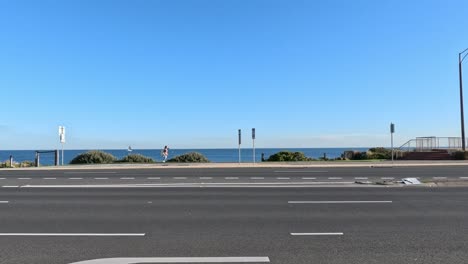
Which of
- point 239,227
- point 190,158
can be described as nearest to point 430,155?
point 190,158

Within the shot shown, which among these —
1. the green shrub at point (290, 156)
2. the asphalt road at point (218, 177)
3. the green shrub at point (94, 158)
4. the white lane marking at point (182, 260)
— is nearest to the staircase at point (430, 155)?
the green shrub at point (290, 156)

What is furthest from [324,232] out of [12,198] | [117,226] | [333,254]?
[12,198]

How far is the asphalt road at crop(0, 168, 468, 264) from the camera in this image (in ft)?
22.0

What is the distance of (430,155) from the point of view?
3931 cm

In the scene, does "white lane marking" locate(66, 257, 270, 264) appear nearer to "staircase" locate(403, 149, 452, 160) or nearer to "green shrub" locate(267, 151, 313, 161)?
"green shrub" locate(267, 151, 313, 161)

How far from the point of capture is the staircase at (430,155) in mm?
38219

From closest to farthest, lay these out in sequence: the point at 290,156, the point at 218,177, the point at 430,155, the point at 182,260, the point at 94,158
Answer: the point at 182,260 < the point at 218,177 < the point at 94,158 < the point at 430,155 < the point at 290,156

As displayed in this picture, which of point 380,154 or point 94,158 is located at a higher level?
point 380,154

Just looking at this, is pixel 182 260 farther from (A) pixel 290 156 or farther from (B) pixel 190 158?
(A) pixel 290 156

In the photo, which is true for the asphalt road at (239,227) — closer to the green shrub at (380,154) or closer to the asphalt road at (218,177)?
the asphalt road at (218,177)

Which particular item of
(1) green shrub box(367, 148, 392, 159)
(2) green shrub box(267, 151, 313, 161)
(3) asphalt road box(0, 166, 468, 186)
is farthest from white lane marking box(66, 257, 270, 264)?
(1) green shrub box(367, 148, 392, 159)

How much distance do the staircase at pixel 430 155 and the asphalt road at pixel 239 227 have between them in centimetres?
2625

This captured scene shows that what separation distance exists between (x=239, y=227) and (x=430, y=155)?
34685 millimetres

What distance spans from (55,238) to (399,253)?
5.44m
